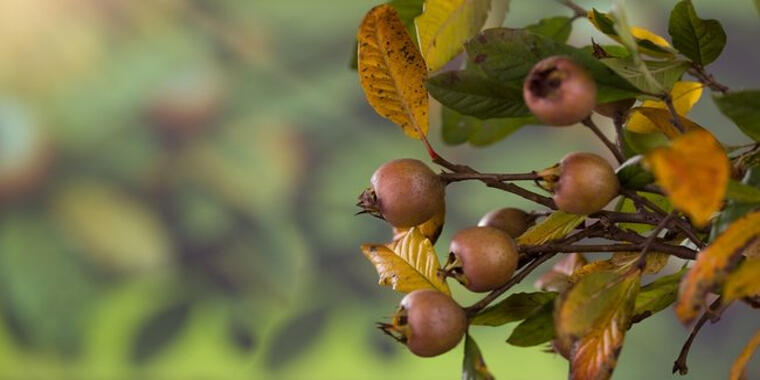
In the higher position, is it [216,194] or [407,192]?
[216,194]

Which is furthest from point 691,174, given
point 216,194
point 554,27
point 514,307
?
point 216,194

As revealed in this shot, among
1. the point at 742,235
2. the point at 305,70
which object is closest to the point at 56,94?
the point at 305,70

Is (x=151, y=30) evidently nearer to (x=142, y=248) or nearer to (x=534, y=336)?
(x=142, y=248)

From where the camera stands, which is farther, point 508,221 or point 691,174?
point 508,221

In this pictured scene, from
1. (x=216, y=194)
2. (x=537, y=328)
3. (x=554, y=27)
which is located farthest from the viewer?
(x=216, y=194)

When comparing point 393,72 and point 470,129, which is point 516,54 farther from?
point 470,129

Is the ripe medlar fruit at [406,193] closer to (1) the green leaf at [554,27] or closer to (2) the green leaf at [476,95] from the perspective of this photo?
(2) the green leaf at [476,95]

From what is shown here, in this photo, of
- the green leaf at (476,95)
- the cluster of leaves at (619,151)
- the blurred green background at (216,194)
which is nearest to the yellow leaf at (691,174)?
the cluster of leaves at (619,151)
